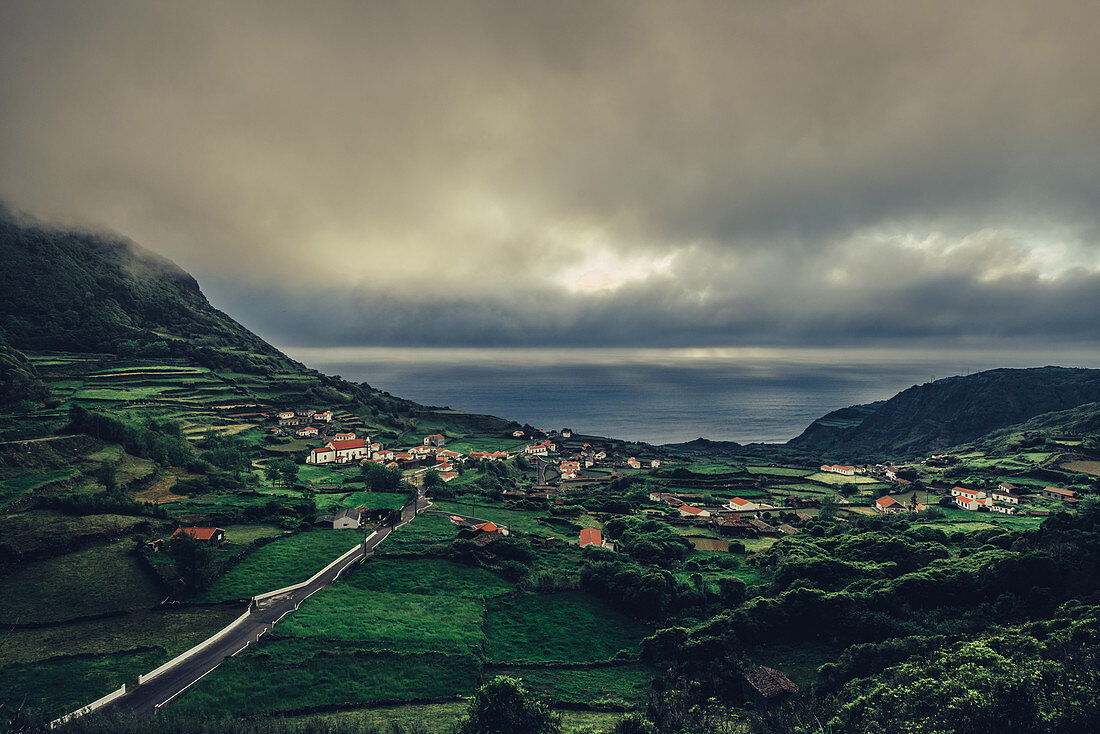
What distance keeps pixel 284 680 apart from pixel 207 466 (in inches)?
1830

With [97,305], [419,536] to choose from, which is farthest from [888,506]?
[97,305]

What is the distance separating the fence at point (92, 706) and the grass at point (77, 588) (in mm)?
9423

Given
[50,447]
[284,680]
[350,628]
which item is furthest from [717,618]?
[50,447]

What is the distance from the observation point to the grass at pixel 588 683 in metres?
26.6

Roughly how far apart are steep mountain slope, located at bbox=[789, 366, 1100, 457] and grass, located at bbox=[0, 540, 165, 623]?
163 meters

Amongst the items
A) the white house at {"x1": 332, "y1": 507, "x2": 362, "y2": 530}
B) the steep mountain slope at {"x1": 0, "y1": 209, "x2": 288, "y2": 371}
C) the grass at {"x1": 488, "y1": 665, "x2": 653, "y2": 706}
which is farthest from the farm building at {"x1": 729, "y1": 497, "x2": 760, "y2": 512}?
the steep mountain slope at {"x1": 0, "y1": 209, "x2": 288, "y2": 371}

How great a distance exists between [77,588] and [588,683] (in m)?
33.7

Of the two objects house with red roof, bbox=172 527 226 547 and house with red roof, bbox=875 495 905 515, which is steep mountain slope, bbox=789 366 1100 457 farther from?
house with red roof, bbox=172 527 226 547

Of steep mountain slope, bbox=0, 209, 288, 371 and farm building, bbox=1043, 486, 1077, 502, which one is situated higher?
steep mountain slope, bbox=0, 209, 288, 371

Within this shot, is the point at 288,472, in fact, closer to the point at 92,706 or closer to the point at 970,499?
the point at 92,706

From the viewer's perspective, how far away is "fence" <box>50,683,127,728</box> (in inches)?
785

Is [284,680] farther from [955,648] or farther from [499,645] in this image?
[955,648]

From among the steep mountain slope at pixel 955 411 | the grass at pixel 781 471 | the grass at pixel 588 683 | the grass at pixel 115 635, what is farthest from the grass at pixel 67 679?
the steep mountain slope at pixel 955 411

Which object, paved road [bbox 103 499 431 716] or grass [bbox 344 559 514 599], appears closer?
paved road [bbox 103 499 431 716]
